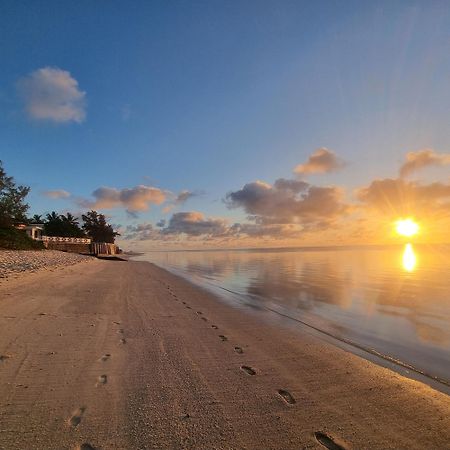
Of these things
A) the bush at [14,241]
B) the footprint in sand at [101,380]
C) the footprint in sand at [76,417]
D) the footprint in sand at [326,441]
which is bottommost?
the footprint in sand at [326,441]

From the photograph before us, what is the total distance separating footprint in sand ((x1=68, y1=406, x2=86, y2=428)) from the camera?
11.9 feet

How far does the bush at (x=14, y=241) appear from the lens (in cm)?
3894

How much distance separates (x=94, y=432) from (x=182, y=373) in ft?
6.35

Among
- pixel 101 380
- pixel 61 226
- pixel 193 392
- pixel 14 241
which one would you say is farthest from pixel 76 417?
pixel 61 226

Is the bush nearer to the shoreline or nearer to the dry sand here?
the dry sand

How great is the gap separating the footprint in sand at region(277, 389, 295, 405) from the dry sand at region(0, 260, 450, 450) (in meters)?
0.03

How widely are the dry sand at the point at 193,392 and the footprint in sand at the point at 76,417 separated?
1 cm

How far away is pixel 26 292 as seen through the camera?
1183 centimetres

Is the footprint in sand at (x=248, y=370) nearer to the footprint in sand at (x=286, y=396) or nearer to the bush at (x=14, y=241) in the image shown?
the footprint in sand at (x=286, y=396)

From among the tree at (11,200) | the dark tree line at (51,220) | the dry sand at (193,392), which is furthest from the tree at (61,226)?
the dry sand at (193,392)

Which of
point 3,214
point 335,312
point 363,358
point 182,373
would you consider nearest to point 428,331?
point 335,312

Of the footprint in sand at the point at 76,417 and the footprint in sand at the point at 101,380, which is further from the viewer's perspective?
the footprint in sand at the point at 101,380

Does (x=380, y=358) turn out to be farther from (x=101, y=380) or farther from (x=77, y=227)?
(x=77, y=227)

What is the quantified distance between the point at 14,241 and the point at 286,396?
45.4 metres
